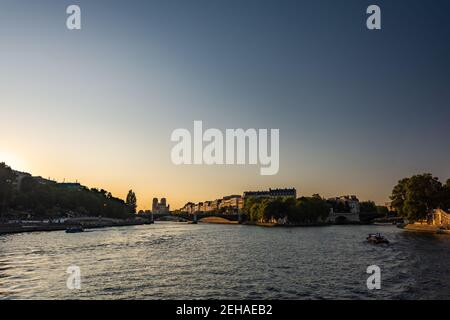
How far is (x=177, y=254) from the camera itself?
170 feet

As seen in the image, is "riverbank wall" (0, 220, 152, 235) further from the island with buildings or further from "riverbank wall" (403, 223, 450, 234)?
"riverbank wall" (403, 223, 450, 234)

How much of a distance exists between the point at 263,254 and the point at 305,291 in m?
24.0

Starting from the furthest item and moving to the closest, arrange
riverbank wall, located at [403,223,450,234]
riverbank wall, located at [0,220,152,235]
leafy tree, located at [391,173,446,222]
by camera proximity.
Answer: leafy tree, located at [391,173,446,222]
riverbank wall, located at [403,223,450,234]
riverbank wall, located at [0,220,152,235]

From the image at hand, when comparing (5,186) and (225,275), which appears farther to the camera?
(5,186)

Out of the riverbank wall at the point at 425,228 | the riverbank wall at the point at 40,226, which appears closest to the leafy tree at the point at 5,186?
the riverbank wall at the point at 40,226

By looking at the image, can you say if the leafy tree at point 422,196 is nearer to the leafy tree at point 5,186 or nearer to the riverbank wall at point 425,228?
the riverbank wall at point 425,228

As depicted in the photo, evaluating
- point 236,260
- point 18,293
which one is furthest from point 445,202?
point 18,293

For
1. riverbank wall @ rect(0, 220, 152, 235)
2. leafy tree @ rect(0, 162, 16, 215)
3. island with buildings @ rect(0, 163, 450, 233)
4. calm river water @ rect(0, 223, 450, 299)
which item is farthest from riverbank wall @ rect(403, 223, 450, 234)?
leafy tree @ rect(0, 162, 16, 215)

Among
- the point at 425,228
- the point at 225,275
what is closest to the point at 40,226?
the point at 225,275

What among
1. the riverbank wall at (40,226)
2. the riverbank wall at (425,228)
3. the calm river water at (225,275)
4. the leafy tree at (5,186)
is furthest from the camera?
the leafy tree at (5,186)

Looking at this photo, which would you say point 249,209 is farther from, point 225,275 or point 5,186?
point 225,275

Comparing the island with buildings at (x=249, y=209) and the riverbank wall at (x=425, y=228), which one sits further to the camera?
the island with buildings at (x=249, y=209)

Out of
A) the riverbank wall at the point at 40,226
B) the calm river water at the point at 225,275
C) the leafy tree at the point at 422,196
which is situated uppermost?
the leafy tree at the point at 422,196
